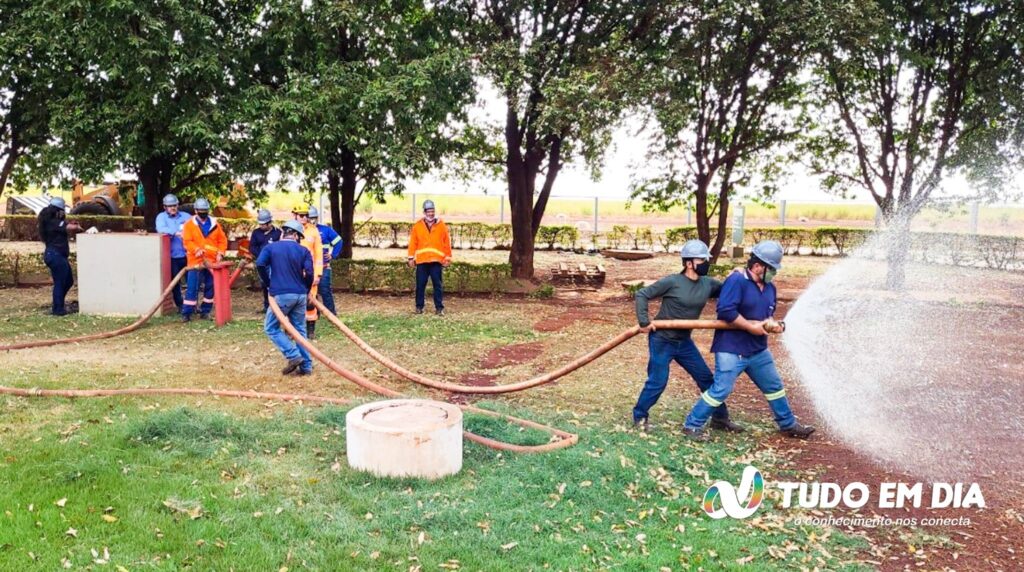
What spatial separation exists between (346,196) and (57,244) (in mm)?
5555

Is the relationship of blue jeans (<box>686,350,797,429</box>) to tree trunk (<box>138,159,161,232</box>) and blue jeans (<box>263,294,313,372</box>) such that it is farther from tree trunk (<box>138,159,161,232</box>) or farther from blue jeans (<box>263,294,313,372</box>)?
tree trunk (<box>138,159,161,232</box>)

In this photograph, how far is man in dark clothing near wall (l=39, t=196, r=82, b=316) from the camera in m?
11.5

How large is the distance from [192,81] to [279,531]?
32.9 feet

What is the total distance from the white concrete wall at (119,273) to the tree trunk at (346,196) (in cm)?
450

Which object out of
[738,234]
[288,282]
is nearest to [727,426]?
[288,282]

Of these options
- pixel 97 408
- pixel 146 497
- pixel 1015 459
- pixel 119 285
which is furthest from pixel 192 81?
pixel 1015 459

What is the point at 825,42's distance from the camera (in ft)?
40.1

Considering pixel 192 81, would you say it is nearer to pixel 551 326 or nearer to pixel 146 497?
pixel 551 326

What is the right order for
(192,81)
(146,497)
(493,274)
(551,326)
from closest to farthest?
(146,497) → (551,326) → (192,81) → (493,274)

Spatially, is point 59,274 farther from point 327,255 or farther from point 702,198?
point 702,198

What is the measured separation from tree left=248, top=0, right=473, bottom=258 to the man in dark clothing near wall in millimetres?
2967

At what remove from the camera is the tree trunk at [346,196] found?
50.5ft

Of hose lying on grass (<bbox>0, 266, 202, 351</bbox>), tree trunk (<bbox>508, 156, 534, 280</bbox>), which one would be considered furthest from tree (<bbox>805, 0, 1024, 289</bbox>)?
hose lying on grass (<bbox>0, 266, 202, 351</bbox>)

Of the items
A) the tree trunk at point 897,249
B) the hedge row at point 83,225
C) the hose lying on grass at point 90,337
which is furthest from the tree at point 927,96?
the hedge row at point 83,225
